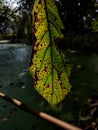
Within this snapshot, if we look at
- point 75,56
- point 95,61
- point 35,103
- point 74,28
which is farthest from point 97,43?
point 35,103

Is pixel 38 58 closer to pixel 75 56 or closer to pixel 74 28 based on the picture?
pixel 75 56

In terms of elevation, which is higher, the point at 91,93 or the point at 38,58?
the point at 38,58

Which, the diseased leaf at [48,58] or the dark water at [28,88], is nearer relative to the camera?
the diseased leaf at [48,58]

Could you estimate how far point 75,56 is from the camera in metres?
7.39

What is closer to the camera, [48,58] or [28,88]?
[48,58]

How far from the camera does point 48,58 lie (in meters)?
0.23

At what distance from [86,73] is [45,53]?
5219mm

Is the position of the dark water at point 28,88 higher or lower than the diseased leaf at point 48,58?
lower

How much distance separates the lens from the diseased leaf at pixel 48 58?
224mm

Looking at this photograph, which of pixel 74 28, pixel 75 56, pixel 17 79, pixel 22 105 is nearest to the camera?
pixel 22 105

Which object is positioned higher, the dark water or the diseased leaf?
the diseased leaf

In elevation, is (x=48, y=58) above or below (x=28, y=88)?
above

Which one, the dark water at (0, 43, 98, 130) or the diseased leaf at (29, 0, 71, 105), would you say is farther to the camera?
the dark water at (0, 43, 98, 130)

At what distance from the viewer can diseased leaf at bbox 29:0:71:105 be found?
224mm
